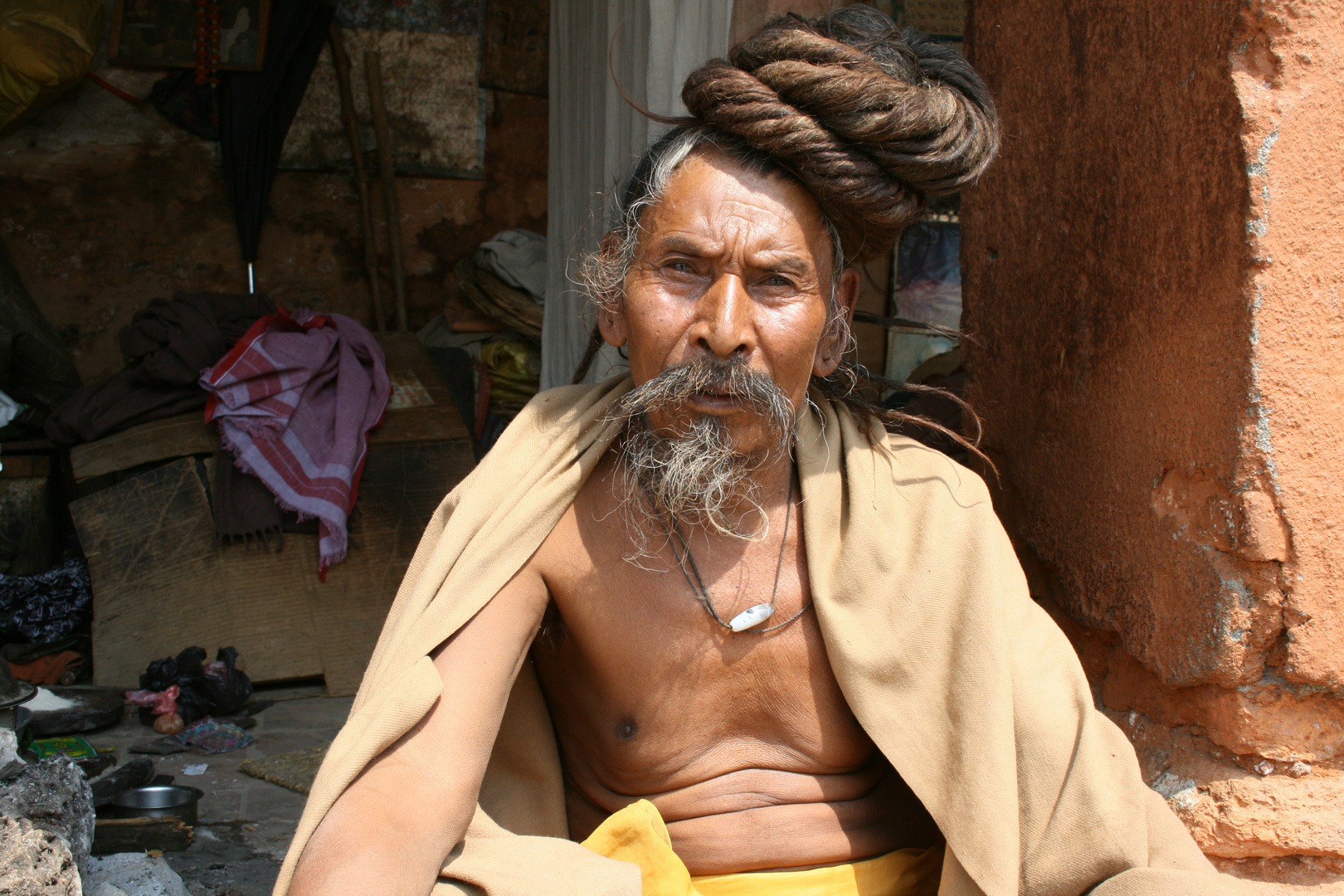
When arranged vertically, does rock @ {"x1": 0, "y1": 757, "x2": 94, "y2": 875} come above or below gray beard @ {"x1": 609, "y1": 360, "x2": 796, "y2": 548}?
below

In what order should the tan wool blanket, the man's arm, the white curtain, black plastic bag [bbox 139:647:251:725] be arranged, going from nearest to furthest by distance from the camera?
the man's arm, the tan wool blanket, the white curtain, black plastic bag [bbox 139:647:251:725]

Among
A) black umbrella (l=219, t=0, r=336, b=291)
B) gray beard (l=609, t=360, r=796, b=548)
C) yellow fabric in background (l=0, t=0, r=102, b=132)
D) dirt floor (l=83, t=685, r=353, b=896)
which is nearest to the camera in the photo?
gray beard (l=609, t=360, r=796, b=548)

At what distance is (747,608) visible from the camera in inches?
79.2

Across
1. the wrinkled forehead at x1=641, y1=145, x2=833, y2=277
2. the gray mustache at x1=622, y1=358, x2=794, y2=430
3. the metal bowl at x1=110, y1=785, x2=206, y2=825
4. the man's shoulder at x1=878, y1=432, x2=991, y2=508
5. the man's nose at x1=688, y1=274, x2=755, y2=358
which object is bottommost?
the metal bowl at x1=110, y1=785, x2=206, y2=825

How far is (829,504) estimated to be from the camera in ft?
6.61

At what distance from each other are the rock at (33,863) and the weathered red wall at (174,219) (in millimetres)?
5076

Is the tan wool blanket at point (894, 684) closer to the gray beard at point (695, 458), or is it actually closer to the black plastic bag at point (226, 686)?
the gray beard at point (695, 458)

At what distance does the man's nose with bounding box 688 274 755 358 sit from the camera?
1878 millimetres

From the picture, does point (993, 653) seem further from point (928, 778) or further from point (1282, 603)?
point (1282, 603)

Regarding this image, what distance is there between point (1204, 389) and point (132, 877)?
244 centimetres

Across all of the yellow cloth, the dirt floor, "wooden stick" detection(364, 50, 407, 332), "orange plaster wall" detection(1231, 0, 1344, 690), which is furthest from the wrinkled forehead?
"wooden stick" detection(364, 50, 407, 332)

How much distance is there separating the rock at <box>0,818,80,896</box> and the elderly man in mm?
667

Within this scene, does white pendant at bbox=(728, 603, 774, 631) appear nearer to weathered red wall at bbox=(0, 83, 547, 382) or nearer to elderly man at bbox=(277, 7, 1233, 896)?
elderly man at bbox=(277, 7, 1233, 896)

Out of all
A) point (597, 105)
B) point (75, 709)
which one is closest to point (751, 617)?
point (597, 105)
